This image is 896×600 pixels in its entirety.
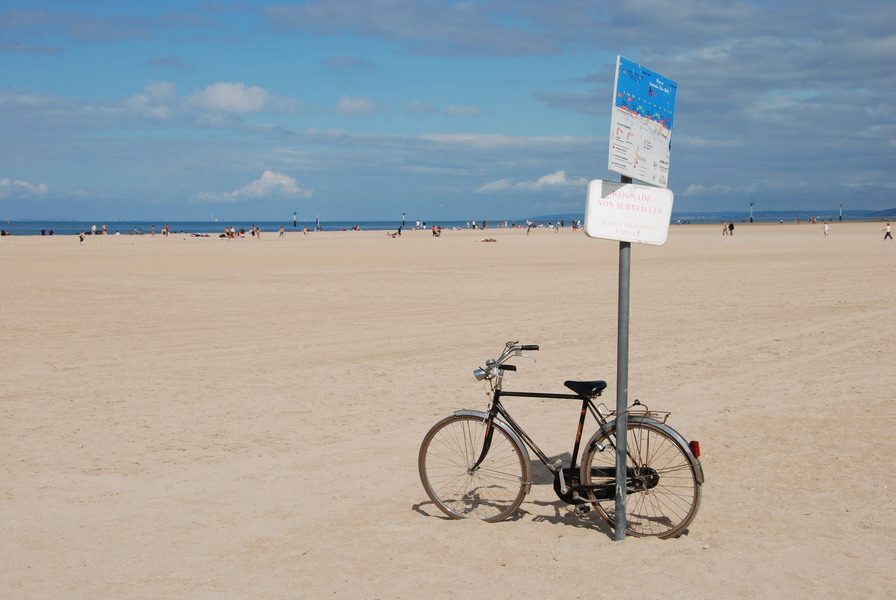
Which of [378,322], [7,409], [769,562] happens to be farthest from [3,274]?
[769,562]

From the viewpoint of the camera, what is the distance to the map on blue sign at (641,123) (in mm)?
4996

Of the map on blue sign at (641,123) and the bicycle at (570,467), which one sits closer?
the map on blue sign at (641,123)

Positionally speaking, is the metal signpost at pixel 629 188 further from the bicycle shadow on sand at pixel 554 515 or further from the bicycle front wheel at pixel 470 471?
the bicycle front wheel at pixel 470 471

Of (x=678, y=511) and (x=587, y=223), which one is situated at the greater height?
(x=587, y=223)

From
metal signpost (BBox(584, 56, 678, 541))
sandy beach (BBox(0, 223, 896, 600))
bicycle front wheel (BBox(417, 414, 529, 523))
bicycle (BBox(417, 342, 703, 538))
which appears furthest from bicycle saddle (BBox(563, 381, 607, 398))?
sandy beach (BBox(0, 223, 896, 600))

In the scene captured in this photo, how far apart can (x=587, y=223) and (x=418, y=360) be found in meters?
6.70

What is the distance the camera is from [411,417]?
27.8 ft

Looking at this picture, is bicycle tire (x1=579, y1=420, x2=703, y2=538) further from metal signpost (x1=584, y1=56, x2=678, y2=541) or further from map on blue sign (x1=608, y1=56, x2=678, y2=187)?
map on blue sign (x1=608, y1=56, x2=678, y2=187)

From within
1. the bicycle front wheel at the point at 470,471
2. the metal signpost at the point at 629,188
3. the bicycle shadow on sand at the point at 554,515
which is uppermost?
the metal signpost at the point at 629,188

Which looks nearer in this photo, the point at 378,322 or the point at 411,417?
the point at 411,417

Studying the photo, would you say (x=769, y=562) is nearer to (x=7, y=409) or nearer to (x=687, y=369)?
(x=687, y=369)

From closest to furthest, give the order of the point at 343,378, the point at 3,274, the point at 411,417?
the point at 411,417
the point at 343,378
the point at 3,274

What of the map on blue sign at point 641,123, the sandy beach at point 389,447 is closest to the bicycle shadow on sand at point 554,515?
the sandy beach at point 389,447

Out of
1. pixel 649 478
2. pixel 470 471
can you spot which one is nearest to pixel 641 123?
pixel 649 478
